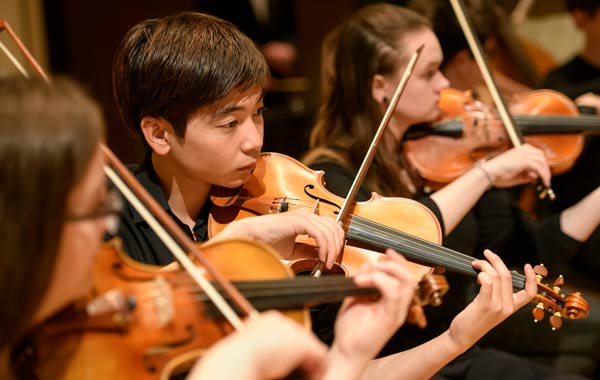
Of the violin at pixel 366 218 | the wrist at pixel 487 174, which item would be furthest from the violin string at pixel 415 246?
the wrist at pixel 487 174

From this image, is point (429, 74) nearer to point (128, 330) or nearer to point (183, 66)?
point (183, 66)

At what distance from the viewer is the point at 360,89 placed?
1.61m

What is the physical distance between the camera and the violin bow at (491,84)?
162 centimetres

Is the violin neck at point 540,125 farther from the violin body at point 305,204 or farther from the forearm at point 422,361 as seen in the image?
the forearm at point 422,361

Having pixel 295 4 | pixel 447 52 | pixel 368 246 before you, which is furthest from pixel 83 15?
pixel 368 246

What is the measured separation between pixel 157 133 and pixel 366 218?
1.29ft

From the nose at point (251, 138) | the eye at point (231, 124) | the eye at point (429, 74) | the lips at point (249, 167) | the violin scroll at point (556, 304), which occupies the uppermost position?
the eye at point (231, 124)

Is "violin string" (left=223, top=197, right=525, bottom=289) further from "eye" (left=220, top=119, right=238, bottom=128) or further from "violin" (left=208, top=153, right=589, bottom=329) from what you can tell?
"eye" (left=220, top=119, right=238, bottom=128)

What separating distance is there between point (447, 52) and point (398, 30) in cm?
32

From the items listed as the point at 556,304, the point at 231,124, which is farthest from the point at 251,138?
the point at 556,304

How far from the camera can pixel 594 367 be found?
1840 millimetres

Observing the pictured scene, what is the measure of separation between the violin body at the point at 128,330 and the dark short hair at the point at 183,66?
1.24ft

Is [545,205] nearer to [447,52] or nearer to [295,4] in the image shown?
[447,52]

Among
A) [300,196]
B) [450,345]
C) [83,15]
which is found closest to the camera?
[450,345]
